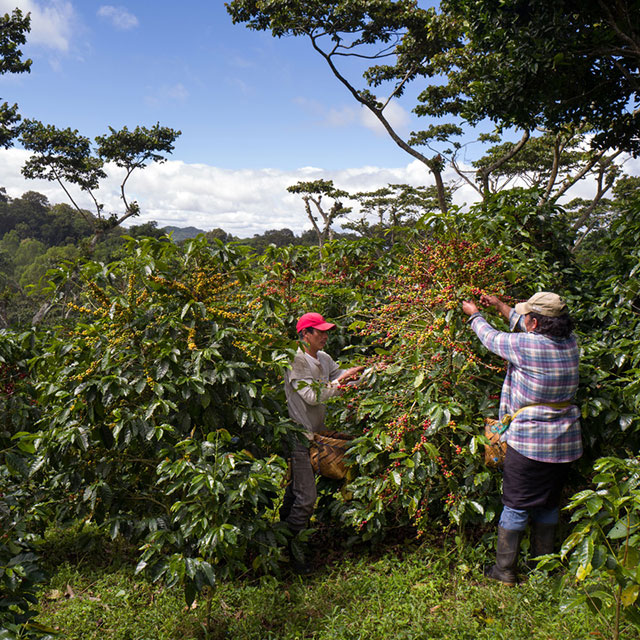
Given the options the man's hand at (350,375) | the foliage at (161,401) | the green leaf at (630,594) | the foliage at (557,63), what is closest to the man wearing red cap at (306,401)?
the man's hand at (350,375)

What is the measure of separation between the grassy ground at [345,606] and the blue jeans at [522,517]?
289 millimetres

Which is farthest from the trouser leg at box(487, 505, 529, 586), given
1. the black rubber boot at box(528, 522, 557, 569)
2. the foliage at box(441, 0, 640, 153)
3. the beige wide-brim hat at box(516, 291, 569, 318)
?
the foliage at box(441, 0, 640, 153)

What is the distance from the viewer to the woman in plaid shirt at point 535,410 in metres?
2.51

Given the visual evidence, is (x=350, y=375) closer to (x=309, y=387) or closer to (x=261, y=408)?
(x=309, y=387)

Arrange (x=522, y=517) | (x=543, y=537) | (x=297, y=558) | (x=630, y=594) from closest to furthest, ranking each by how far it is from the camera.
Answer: (x=630, y=594), (x=522, y=517), (x=543, y=537), (x=297, y=558)

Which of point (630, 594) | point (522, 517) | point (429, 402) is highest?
point (429, 402)

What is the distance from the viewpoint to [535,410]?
255cm

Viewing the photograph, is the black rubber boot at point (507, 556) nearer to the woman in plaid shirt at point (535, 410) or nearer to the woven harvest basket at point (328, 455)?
the woman in plaid shirt at point (535, 410)

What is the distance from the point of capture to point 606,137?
6059mm

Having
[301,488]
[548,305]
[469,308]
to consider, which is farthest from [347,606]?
[548,305]

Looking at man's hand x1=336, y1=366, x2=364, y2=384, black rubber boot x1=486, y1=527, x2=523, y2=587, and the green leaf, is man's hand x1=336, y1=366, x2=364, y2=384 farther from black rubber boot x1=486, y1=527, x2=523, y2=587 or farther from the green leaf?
the green leaf

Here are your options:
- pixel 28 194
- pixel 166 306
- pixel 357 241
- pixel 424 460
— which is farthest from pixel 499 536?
pixel 28 194

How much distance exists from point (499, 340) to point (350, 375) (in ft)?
3.16

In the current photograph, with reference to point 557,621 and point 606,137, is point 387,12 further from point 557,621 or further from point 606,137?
point 557,621
